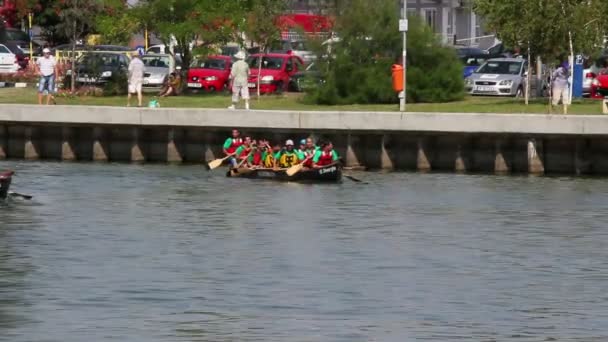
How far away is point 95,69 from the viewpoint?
66812mm

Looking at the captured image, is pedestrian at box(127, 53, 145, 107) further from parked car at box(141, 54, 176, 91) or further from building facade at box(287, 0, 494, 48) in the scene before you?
building facade at box(287, 0, 494, 48)

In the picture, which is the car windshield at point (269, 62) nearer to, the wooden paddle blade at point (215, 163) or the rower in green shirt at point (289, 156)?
the wooden paddle blade at point (215, 163)

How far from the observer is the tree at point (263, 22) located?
69.8m

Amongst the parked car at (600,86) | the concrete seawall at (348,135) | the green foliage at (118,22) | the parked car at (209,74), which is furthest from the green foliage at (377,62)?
the green foliage at (118,22)

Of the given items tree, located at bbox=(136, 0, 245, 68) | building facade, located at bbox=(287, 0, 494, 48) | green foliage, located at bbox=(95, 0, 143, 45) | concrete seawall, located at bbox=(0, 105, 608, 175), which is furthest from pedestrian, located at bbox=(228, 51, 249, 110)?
building facade, located at bbox=(287, 0, 494, 48)

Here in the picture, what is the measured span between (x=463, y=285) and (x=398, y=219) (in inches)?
402

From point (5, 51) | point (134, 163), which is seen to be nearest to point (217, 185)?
point (134, 163)

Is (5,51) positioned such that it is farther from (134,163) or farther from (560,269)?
(560,269)

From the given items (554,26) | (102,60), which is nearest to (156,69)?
(102,60)

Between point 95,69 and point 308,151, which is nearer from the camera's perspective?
point 308,151

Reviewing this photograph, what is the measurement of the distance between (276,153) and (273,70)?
16788 mm

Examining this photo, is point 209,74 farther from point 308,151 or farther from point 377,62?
point 308,151

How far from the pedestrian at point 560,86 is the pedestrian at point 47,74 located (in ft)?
53.5

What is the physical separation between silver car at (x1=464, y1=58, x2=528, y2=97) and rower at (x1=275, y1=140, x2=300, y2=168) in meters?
16.1
